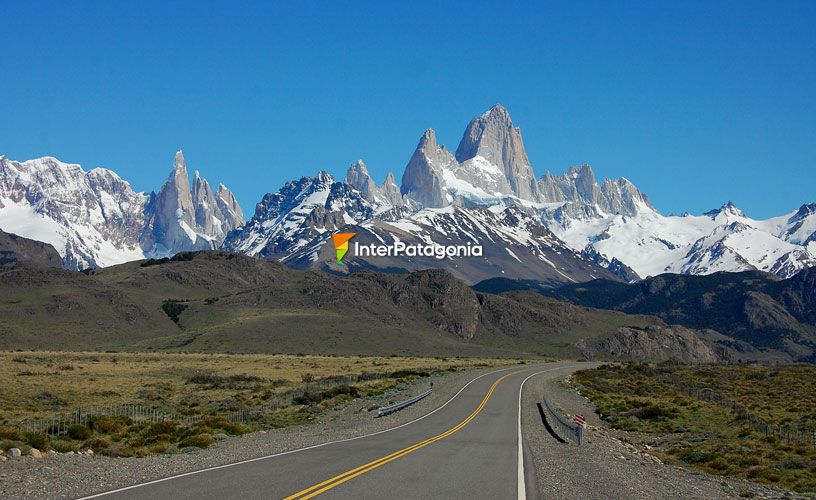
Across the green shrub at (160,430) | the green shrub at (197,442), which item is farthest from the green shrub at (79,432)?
Result: the green shrub at (197,442)

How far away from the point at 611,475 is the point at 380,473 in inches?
322

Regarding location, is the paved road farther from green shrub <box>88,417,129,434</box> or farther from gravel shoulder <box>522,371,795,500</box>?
green shrub <box>88,417,129,434</box>

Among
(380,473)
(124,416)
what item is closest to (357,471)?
(380,473)

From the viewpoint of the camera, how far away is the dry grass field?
3450 centimetres

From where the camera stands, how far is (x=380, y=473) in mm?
24547

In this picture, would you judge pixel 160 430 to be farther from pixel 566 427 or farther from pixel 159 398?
pixel 159 398

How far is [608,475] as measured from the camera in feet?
90.5

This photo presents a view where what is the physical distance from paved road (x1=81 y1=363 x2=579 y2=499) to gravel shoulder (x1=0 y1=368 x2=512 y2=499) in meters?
1.32

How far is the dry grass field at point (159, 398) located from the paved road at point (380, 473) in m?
7.90

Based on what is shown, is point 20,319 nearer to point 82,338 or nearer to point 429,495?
point 82,338

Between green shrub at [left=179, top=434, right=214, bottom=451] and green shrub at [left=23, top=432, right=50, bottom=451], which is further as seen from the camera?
green shrub at [left=179, top=434, right=214, bottom=451]

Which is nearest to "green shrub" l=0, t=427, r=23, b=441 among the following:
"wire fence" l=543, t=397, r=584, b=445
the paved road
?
the paved road

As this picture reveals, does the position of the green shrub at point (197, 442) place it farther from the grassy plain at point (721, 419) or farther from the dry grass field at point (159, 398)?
the grassy plain at point (721, 419)

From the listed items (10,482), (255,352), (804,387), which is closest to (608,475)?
(10,482)
